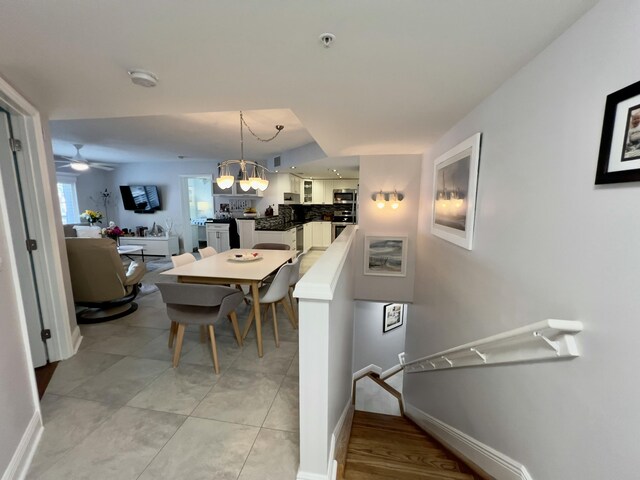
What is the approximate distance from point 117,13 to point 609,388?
84.6 inches

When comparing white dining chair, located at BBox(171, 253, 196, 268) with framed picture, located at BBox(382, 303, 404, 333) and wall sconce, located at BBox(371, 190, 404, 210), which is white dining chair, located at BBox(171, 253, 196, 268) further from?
framed picture, located at BBox(382, 303, 404, 333)

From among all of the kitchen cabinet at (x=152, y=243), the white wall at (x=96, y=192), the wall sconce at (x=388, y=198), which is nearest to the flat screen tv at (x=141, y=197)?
the white wall at (x=96, y=192)

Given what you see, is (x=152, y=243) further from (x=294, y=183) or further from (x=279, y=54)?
(x=279, y=54)

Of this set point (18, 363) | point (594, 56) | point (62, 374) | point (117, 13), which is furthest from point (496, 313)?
point (62, 374)

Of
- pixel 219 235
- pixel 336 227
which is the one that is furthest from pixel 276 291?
pixel 336 227

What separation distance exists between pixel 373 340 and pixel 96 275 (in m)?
4.63

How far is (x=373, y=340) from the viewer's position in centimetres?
534

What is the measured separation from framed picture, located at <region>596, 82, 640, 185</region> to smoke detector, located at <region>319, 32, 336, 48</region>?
39.3 inches

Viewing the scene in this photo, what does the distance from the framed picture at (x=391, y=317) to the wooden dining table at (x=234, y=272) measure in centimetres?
327

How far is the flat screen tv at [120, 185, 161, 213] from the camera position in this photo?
6805mm

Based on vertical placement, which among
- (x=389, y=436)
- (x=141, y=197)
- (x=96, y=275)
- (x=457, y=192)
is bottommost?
(x=389, y=436)

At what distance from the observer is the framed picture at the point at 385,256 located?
12.8ft

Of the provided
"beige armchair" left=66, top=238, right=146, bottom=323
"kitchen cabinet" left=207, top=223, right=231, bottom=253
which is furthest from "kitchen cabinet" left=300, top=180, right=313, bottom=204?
"beige armchair" left=66, top=238, right=146, bottom=323

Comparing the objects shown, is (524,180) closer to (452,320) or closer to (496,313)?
(496,313)
